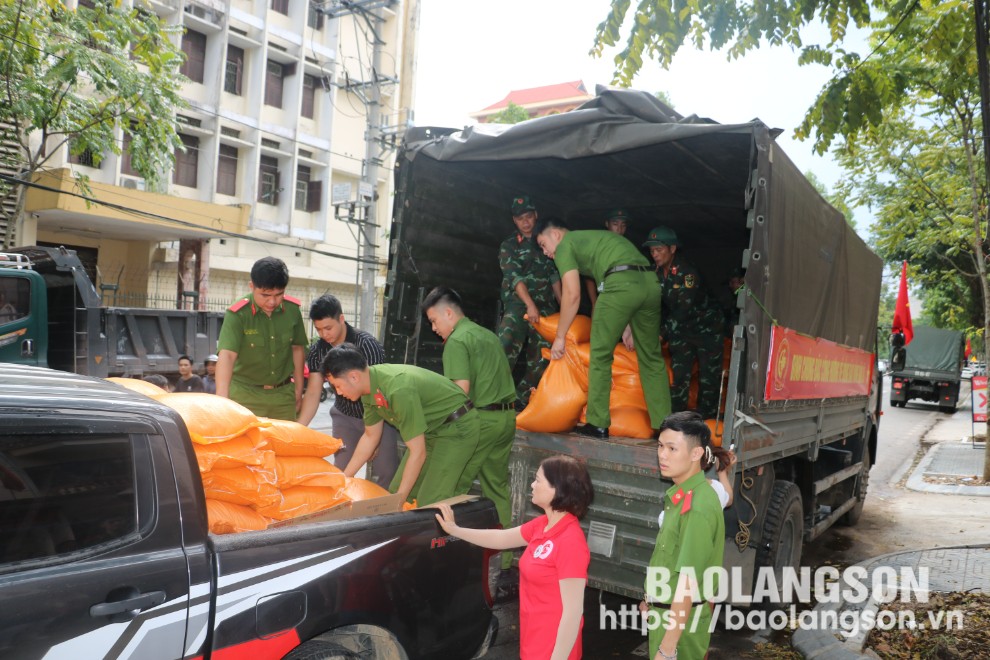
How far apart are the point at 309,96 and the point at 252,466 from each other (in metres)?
21.2

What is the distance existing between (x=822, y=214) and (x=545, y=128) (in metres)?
1.94

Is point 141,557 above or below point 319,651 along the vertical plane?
above

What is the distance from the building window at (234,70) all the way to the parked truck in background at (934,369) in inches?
789

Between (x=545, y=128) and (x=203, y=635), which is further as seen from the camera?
(x=545, y=128)

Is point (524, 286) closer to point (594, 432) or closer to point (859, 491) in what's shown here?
point (594, 432)

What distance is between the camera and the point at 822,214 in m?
4.90

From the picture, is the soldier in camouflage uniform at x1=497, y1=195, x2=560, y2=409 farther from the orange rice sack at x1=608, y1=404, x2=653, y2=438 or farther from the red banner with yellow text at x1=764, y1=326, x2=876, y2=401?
the red banner with yellow text at x1=764, y1=326, x2=876, y2=401

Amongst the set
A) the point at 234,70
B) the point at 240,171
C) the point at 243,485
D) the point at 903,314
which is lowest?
the point at 243,485

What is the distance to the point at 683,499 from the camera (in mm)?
2723

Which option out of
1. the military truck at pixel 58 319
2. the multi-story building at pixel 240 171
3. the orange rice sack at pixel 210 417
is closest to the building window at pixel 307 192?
the multi-story building at pixel 240 171

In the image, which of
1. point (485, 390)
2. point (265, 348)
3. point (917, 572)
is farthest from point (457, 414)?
point (917, 572)

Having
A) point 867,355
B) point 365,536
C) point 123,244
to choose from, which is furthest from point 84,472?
point 123,244

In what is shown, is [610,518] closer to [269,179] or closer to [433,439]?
[433,439]

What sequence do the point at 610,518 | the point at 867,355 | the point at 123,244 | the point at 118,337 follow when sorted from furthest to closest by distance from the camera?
1. the point at 123,244
2. the point at 118,337
3. the point at 867,355
4. the point at 610,518
